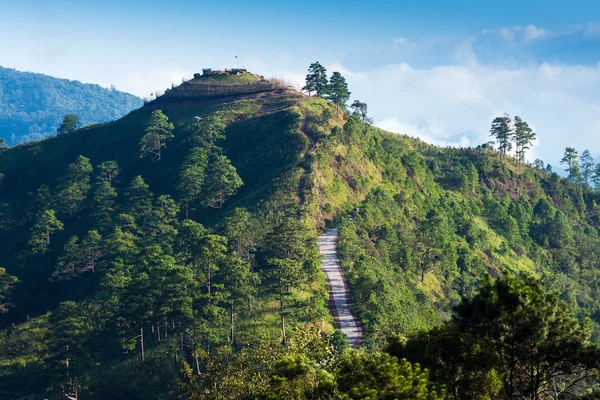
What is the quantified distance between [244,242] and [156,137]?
174 feet

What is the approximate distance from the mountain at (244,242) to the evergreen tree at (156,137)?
1.51ft

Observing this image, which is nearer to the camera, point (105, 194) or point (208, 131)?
point (105, 194)

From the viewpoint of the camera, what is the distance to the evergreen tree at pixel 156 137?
111m

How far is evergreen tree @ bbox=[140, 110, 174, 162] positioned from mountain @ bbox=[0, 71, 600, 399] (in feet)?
1.51

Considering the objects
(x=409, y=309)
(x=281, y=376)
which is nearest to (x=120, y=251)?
(x=409, y=309)

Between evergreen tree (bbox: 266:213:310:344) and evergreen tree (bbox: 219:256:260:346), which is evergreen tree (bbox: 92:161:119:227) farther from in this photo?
evergreen tree (bbox: 219:256:260:346)

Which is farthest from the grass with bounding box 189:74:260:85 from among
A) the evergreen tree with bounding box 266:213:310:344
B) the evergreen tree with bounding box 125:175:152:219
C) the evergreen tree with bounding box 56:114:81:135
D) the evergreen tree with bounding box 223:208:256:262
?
the evergreen tree with bounding box 266:213:310:344

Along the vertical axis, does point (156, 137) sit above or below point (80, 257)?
above

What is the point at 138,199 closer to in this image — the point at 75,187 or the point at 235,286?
the point at 75,187

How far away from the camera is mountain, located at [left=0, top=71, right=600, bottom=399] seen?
169 feet

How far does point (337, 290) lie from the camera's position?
61.5 meters

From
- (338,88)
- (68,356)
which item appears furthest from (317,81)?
(68,356)

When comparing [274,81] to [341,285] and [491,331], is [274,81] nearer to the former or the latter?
[341,285]

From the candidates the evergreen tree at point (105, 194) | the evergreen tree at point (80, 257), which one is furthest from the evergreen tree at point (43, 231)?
the evergreen tree at point (80, 257)
